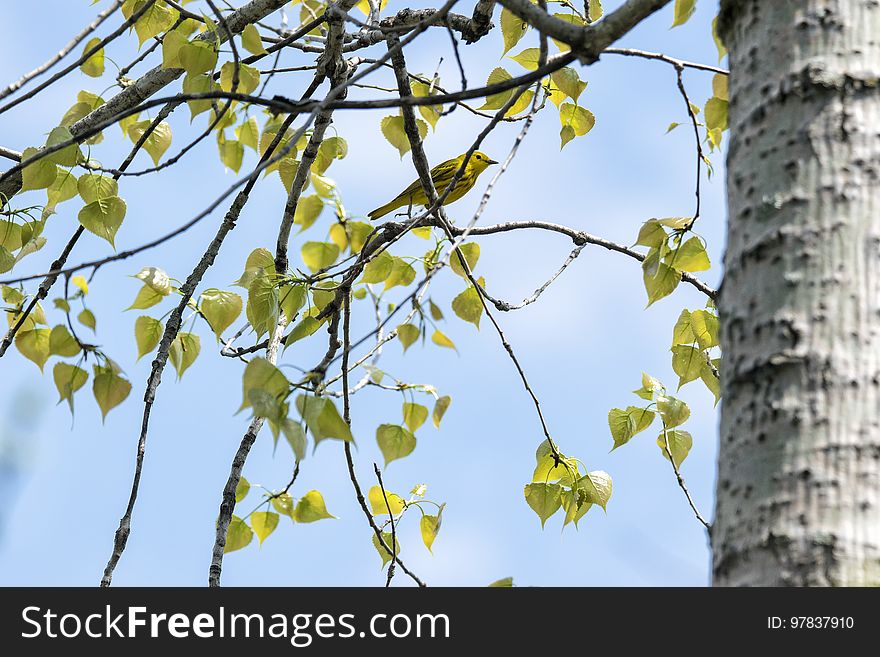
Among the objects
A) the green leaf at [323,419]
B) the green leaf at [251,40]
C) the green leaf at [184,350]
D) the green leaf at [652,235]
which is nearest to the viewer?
the green leaf at [323,419]

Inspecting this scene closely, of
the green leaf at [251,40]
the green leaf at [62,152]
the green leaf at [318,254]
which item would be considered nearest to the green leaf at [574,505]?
the green leaf at [318,254]

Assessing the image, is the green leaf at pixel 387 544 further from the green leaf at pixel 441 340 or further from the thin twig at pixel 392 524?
the green leaf at pixel 441 340

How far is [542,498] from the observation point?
2334mm

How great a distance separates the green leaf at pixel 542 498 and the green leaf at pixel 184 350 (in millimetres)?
927

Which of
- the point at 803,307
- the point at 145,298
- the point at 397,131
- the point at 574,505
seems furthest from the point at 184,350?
the point at 803,307

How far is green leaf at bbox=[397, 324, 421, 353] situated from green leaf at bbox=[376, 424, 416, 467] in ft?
0.63

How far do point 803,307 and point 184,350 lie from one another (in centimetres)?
166

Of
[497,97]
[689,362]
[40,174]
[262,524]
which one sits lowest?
[262,524]

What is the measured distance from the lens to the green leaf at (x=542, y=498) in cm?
233

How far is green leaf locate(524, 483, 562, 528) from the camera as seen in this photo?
7.65 ft

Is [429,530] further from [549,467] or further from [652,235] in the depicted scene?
[652,235]

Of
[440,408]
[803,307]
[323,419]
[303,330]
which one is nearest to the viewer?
[803,307]

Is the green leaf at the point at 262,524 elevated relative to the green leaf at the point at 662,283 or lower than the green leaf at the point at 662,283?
lower

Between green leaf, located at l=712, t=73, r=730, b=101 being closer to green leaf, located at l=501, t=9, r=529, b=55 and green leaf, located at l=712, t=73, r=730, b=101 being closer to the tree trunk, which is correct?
green leaf, located at l=501, t=9, r=529, b=55
